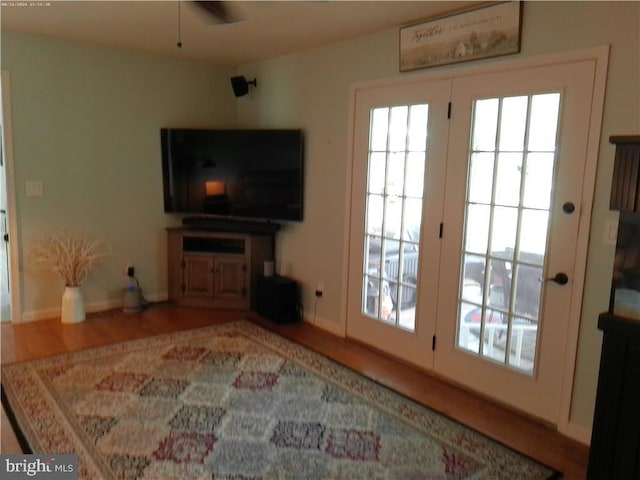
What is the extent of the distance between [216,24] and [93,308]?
2833 mm

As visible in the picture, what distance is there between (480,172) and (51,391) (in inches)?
112

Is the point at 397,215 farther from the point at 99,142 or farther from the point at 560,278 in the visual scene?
the point at 99,142

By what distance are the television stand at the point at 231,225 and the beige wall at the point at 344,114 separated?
197mm

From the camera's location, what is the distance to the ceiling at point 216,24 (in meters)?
3.07

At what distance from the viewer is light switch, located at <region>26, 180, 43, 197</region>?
4.07 meters

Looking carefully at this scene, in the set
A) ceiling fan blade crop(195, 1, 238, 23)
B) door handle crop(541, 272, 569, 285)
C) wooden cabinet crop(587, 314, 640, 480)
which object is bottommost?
wooden cabinet crop(587, 314, 640, 480)

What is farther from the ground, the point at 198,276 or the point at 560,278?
the point at 560,278

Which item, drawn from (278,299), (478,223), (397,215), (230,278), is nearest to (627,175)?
(478,223)

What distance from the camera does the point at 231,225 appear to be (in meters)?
4.64

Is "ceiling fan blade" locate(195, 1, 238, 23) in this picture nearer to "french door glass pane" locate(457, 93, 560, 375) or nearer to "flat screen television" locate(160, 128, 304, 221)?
"french door glass pane" locate(457, 93, 560, 375)

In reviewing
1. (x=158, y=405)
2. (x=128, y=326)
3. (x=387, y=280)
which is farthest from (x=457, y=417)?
(x=128, y=326)

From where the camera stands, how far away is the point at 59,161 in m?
4.20

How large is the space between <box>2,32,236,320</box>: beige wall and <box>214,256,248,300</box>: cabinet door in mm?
615

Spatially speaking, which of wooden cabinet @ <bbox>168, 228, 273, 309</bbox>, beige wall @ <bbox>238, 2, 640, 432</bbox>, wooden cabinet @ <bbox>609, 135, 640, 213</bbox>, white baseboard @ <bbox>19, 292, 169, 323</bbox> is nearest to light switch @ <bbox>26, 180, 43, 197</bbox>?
white baseboard @ <bbox>19, 292, 169, 323</bbox>
